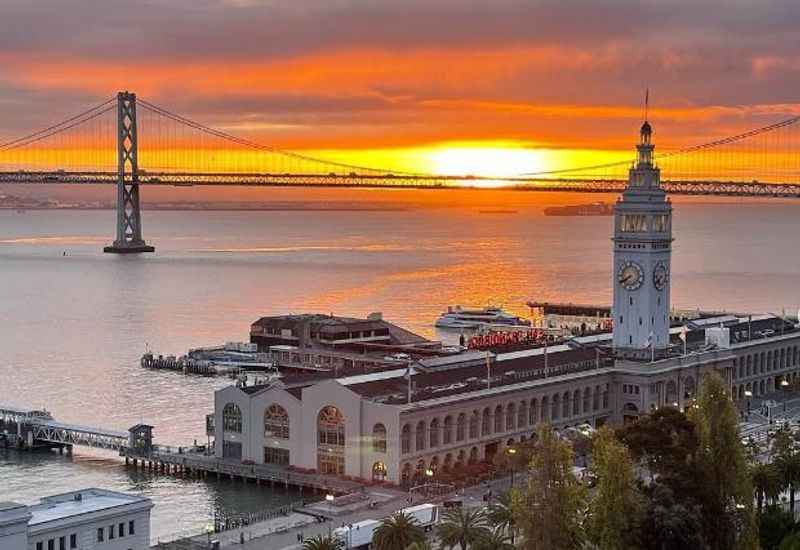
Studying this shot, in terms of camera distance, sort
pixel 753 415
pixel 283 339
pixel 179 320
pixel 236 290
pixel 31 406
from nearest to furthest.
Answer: pixel 753 415 → pixel 31 406 → pixel 283 339 → pixel 179 320 → pixel 236 290

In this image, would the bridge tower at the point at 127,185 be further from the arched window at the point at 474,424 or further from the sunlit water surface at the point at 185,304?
the arched window at the point at 474,424

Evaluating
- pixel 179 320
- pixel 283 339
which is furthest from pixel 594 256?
pixel 283 339

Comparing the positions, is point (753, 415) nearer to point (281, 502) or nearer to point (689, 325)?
point (689, 325)

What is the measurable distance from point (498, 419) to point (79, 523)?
1887 cm

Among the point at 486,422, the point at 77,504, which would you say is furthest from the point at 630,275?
the point at 77,504

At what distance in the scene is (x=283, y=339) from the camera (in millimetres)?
80062

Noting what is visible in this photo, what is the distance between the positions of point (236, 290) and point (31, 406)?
226ft

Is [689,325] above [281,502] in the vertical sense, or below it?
above

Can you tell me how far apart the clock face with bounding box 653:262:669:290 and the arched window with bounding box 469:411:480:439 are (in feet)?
37.1

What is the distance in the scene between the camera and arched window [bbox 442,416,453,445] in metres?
44.6

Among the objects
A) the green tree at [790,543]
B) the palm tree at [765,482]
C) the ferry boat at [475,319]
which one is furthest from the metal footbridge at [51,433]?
the ferry boat at [475,319]

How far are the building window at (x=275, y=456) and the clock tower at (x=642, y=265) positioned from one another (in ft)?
50.1

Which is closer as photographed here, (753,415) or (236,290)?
(753,415)

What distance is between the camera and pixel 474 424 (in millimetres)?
45875
